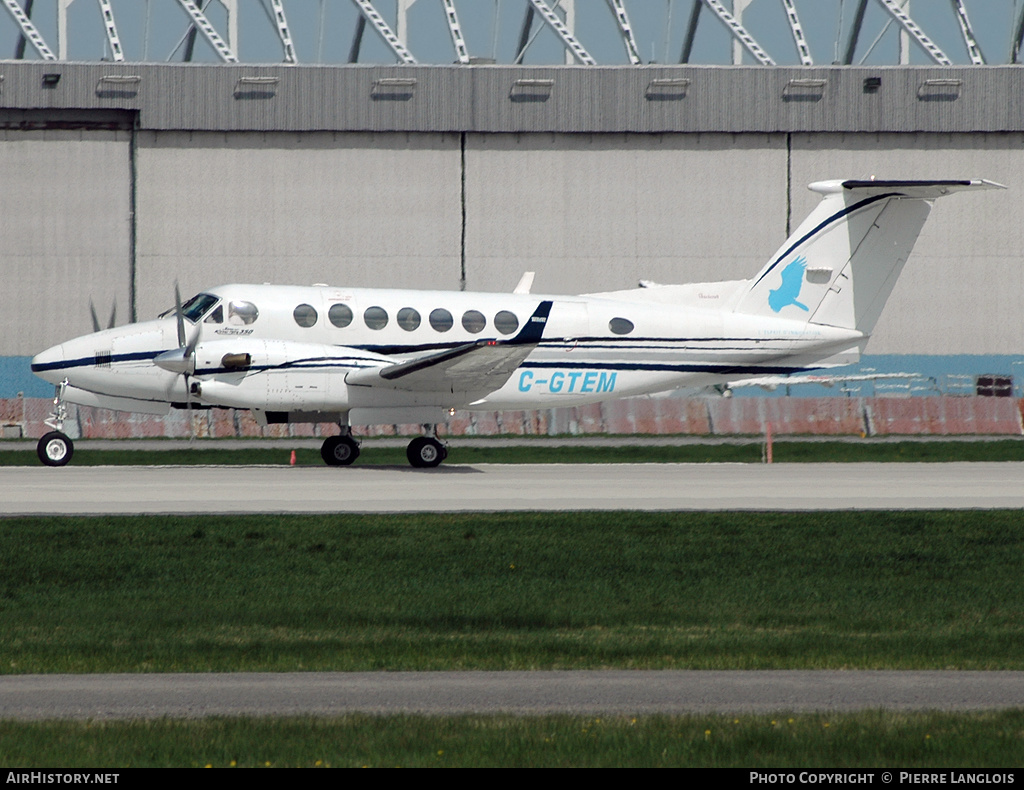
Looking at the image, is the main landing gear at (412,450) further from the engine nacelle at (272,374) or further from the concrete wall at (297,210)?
the concrete wall at (297,210)

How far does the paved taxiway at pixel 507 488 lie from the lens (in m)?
19.4

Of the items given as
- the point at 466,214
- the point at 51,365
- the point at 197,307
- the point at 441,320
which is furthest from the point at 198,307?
the point at 466,214

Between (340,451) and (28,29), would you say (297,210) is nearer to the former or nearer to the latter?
(28,29)

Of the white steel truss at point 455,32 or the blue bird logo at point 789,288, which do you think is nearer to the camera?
the blue bird logo at point 789,288

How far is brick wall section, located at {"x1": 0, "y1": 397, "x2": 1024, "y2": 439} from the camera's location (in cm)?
3806

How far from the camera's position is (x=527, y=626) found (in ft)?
38.5

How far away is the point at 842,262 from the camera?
27.6 metres

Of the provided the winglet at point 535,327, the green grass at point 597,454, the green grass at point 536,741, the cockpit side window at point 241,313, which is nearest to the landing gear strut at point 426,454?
the green grass at point 597,454

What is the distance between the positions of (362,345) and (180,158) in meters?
24.0

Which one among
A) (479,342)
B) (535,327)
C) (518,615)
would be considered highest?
(535,327)

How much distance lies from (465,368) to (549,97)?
24861mm
